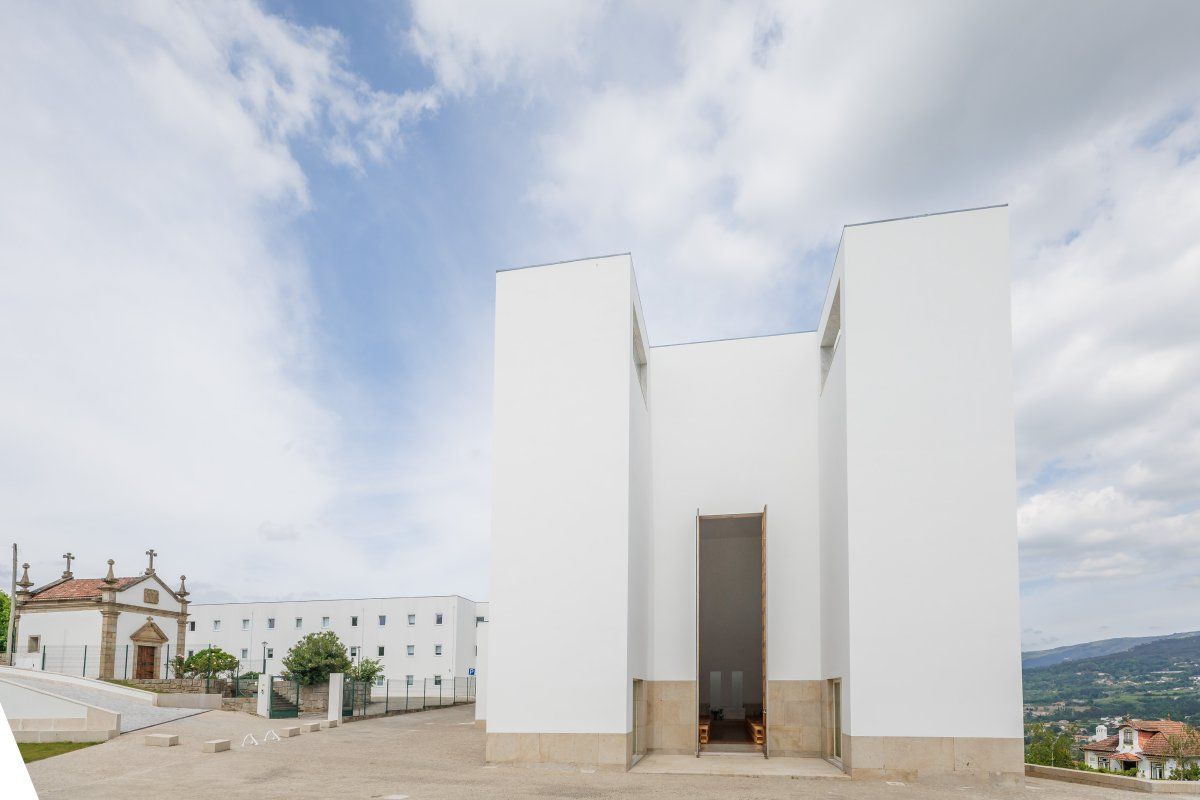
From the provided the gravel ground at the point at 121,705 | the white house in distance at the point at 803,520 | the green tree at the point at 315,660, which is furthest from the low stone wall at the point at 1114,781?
the green tree at the point at 315,660

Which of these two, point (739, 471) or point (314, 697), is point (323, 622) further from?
point (739, 471)

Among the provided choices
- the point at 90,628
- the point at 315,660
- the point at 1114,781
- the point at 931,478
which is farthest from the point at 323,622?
the point at 1114,781

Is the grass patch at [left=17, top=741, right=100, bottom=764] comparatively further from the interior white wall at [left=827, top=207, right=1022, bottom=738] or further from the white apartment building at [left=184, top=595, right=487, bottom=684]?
the white apartment building at [left=184, top=595, right=487, bottom=684]

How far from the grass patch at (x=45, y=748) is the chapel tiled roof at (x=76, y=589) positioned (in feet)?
56.6

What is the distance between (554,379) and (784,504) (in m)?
7.43

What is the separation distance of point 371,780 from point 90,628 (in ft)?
84.4

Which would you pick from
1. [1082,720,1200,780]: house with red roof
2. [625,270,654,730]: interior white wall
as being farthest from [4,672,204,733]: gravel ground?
[1082,720,1200,780]: house with red roof

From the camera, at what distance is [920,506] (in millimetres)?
17750

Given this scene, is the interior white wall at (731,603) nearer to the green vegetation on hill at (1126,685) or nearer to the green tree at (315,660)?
the green vegetation on hill at (1126,685)

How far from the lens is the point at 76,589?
37344 millimetres

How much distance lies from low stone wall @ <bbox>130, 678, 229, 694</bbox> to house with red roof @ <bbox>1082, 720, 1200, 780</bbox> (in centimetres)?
2950

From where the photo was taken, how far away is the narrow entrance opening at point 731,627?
26.9 meters

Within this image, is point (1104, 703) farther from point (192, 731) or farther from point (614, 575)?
point (192, 731)

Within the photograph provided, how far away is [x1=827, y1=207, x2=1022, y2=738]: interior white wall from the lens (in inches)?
669
